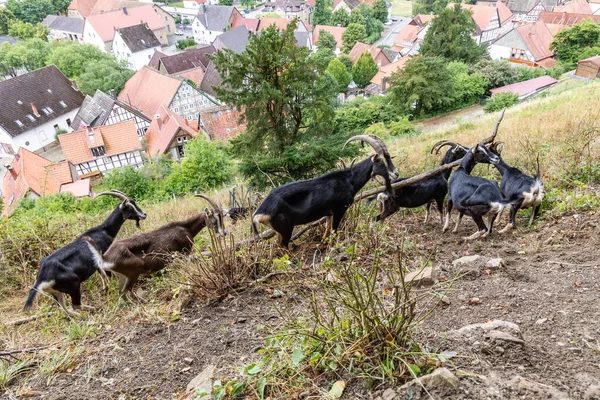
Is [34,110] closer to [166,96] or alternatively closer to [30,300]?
[166,96]

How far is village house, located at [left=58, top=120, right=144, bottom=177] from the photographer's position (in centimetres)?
3012

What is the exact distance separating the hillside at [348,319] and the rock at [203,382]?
0.21 feet

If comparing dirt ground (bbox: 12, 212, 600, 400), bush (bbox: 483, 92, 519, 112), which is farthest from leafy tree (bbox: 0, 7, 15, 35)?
dirt ground (bbox: 12, 212, 600, 400)

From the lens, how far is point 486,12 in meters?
60.2

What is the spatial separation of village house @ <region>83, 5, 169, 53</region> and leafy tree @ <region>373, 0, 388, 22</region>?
1351 inches

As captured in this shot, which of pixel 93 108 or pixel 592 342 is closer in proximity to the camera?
pixel 592 342

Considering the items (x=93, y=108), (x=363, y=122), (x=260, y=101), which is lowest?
(x=363, y=122)

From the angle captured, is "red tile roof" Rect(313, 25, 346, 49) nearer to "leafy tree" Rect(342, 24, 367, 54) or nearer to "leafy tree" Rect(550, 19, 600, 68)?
"leafy tree" Rect(342, 24, 367, 54)

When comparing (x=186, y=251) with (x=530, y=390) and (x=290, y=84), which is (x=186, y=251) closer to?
(x=530, y=390)

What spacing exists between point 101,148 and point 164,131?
16.1 ft

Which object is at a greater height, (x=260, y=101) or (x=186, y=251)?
(x=260, y=101)

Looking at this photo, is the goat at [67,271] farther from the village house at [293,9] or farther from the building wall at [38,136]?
the village house at [293,9]

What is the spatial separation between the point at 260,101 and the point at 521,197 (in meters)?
7.64

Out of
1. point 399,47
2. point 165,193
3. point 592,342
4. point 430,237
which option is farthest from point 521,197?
point 399,47
